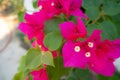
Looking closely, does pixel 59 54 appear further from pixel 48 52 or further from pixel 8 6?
pixel 8 6

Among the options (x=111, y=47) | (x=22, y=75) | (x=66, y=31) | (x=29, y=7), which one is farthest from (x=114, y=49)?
(x=29, y=7)

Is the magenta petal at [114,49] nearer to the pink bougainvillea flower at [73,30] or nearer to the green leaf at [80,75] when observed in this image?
the pink bougainvillea flower at [73,30]

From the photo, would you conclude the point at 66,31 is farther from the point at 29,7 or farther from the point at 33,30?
the point at 29,7

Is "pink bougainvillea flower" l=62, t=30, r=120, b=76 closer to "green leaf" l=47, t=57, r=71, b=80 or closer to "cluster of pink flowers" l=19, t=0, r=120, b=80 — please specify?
"cluster of pink flowers" l=19, t=0, r=120, b=80

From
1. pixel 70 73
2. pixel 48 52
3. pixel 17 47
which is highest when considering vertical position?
pixel 48 52

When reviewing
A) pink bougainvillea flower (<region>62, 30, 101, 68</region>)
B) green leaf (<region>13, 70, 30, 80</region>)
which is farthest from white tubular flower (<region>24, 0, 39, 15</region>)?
pink bougainvillea flower (<region>62, 30, 101, 68</region>)

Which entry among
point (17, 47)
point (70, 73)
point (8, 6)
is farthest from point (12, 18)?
point (70, 73)
